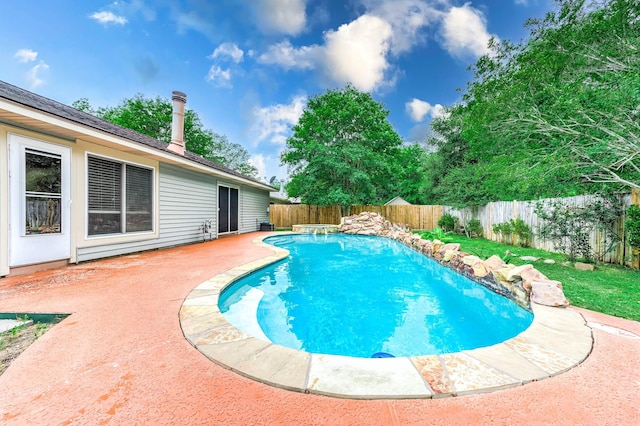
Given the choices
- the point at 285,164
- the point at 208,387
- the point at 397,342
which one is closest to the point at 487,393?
the point at 397,342

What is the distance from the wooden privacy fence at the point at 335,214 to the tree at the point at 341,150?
68cm

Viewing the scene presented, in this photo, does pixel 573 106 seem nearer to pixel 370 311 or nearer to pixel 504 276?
pixel 504 276

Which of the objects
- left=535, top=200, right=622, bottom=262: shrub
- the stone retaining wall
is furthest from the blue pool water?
left=535, top=200, right=622, bottom=262: shrub

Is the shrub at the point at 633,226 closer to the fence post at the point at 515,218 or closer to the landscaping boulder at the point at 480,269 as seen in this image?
the landscaping boulder at the point at 480,269

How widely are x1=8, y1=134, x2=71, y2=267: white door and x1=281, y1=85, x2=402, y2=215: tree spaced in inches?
465

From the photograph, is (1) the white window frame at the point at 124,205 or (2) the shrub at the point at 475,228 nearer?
(1) the white window frame at the point at 124,205

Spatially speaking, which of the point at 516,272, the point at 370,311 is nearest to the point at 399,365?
the point at 370,311

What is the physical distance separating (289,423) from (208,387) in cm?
59

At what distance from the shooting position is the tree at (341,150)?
15500 millimetres

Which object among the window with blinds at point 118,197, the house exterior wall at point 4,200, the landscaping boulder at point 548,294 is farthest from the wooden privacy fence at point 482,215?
the house exterior wall at point 4,200

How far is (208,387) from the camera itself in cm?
158

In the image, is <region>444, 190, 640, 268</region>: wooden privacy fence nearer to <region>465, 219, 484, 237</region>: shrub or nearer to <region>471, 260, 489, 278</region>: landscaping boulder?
<region>465, 219, 484, 237</region>: shrub

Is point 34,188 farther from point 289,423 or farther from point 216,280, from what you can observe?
point 289,423

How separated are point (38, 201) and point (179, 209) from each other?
11.7 feet
